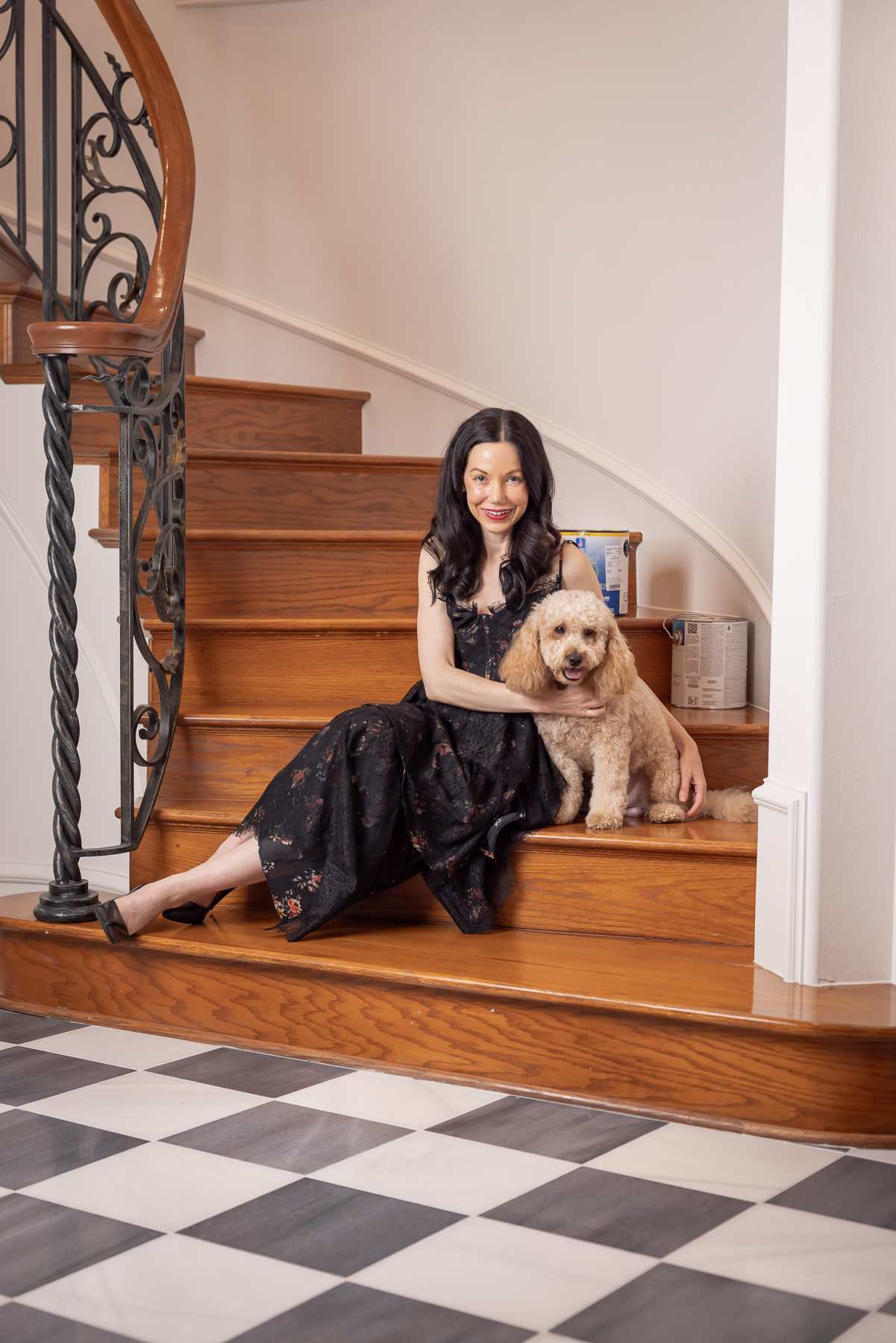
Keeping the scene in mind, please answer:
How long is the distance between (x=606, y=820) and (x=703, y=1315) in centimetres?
103

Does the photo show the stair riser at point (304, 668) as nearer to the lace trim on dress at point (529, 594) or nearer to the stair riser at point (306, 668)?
the stair riser at point (306, 668)

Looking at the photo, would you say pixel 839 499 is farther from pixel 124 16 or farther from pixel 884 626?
pixel 124 16

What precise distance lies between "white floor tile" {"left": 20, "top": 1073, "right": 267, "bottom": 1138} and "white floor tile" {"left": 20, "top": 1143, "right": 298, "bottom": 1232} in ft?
0.27

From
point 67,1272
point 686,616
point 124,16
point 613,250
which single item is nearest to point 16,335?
point 124,16

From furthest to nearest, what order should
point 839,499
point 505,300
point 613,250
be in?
1. point 505,300
2. point 613,250
3. point 839,499

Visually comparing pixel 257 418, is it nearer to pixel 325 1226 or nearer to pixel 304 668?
pixel 304 668

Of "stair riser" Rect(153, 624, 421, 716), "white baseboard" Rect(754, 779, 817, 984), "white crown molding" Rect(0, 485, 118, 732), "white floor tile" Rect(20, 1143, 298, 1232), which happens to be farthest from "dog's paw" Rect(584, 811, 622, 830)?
"white crown molding" Rect(0, 485, 118, 732)

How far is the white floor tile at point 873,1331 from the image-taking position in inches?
51.3

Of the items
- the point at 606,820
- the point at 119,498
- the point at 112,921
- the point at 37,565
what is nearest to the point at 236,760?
the point at 112,921

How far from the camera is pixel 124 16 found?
2.36 metres

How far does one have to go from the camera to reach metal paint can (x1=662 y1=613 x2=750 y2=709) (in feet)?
9.42

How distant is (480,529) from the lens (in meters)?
2.46

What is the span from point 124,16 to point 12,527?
1294mm

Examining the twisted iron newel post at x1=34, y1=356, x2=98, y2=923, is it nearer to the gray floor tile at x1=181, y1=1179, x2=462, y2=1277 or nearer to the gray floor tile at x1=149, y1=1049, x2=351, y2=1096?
the gray floor tile at x1=149, y1=1049, x2=351, y2=1096
